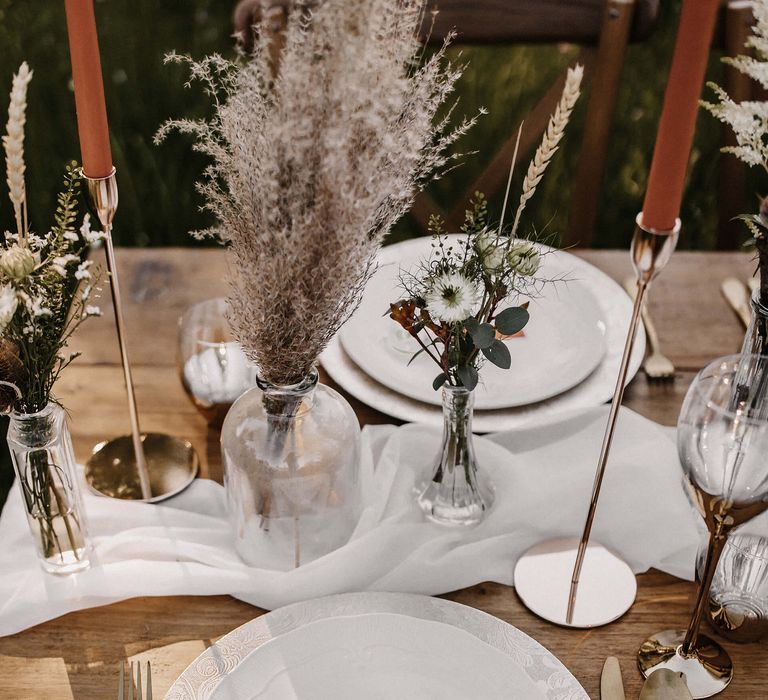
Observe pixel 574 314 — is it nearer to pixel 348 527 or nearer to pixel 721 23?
pixel 348 527

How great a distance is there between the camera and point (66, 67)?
9.97 ft

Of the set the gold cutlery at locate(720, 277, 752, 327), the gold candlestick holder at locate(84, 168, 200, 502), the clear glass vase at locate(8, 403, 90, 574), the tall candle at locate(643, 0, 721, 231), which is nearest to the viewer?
the tall candle at locate(643, 0, 721, 231)

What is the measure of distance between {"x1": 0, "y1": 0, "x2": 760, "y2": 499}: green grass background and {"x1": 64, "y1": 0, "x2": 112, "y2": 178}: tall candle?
1997 millimetres

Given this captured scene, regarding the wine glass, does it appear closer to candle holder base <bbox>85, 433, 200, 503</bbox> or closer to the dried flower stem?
the dried flower stem

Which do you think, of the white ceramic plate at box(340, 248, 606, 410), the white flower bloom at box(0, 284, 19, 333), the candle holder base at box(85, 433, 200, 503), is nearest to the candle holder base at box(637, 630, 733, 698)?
the white ceramic plate at box(340, 248, 606, 410)

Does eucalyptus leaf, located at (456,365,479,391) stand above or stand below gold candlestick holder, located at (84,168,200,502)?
above

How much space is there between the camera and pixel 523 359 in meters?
1.13

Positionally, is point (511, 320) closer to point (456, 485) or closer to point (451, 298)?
point (451, 298)

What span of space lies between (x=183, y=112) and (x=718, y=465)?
2.64 m

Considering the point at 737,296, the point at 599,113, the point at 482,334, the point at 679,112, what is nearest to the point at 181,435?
the point at 482,334

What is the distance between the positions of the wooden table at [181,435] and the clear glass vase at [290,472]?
0.07m

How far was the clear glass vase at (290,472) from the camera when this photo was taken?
2.75ft

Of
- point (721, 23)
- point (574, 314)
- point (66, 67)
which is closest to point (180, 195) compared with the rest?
point (66, 67)

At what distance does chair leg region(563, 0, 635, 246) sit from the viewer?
1.58 m
